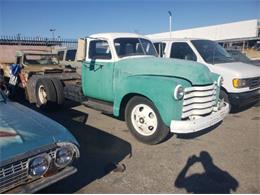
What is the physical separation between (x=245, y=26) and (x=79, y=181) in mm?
37590

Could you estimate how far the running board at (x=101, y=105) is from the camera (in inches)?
219

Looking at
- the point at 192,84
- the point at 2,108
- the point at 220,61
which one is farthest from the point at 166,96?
the point at 220,61

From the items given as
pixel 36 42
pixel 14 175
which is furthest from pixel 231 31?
pixel 14 175

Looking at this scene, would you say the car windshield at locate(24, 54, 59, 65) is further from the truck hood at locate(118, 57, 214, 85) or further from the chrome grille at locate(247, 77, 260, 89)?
the chrome grille at locate(247, 77, 260, 89)

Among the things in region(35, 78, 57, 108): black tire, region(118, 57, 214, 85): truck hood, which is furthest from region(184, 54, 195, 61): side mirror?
region(35, 78, 57, 108): black tire

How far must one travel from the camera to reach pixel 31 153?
94.0 inches

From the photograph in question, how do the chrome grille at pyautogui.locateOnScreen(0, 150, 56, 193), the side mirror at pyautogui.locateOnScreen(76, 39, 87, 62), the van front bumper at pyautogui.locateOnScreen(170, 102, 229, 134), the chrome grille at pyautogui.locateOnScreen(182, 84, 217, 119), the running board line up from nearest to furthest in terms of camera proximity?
the chrome grille at pyautogui.locateOnScreen(0, 150, 56, 193)
the van front bumper at pyautogui.locateOnScreen(170, 102, 229, 134)
the chrome grille at pyautogui.locateOnScreen(182, 84, 217, 119)
the running board
the side mirror at pyautogui.locateOnScreen(76, 39, 87, 62)

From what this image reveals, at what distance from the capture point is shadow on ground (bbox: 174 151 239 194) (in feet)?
11.3

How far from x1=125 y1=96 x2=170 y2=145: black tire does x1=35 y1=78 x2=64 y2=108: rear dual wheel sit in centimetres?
263

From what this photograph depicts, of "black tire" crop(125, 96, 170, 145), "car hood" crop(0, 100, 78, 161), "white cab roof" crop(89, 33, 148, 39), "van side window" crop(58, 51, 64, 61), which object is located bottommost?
"black tire" crop(125, 96, 170, 145)

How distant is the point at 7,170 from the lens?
2283 mm

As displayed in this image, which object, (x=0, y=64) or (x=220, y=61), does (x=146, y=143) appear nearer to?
(x=220, y=61)

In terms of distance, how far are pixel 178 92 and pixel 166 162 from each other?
1162 mm

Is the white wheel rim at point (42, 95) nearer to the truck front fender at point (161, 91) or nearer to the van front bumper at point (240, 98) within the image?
the truck front fender at point (161, 91)
